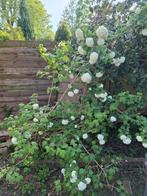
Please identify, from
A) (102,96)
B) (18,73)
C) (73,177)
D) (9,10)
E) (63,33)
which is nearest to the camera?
(73,177)

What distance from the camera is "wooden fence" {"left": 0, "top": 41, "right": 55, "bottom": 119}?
338cm

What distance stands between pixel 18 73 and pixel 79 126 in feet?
5.17

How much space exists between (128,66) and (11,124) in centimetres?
119

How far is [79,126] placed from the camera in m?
2.25

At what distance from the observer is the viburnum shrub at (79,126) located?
76.9 inches

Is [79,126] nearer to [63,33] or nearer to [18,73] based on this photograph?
[18,73]

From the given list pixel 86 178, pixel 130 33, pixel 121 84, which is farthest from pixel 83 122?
pixel 130 33

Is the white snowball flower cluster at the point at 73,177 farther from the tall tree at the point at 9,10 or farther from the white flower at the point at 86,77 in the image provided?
the tall tree at the point at 9,10

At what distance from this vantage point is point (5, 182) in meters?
2.41

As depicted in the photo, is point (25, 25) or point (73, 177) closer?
point (73, 177)

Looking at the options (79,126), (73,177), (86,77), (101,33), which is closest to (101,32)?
(101,33)

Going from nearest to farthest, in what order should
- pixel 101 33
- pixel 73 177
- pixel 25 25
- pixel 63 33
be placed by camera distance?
pixel 73 177
pixel 101 33
pixel 63 33
pixel 25 25

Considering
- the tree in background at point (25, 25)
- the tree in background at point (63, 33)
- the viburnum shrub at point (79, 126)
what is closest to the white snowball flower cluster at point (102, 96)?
the viburnum shrub at point (79, 126)

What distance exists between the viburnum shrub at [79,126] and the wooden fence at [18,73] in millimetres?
A: 1121
